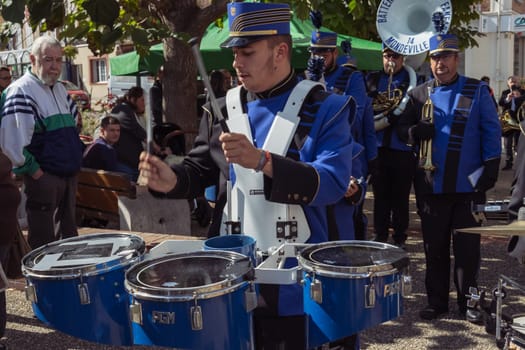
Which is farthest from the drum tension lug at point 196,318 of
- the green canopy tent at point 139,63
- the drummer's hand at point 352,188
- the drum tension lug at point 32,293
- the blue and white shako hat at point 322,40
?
the green canopy tent at point 139,63

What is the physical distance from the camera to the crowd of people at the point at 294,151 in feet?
7.76

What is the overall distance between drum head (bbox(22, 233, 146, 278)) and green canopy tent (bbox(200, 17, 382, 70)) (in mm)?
5834

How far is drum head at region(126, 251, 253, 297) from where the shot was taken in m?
1.94

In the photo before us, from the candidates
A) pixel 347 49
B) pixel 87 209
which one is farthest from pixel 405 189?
pixel 87 209

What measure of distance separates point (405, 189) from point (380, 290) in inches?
192

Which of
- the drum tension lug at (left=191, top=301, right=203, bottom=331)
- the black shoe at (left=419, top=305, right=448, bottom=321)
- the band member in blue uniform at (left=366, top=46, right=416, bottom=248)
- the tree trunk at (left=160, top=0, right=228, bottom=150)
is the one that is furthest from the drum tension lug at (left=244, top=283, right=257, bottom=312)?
the tree trunk at (left=160, top=0, right=228, bottom=150)

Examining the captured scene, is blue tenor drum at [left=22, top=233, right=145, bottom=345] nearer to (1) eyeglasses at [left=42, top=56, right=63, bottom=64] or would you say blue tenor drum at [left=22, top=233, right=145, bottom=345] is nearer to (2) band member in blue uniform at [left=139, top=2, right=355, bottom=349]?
(2) band member in blue uniform at [left=139, top=2, right=355, bottom=349]

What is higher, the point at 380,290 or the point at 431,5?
the point at 431,5

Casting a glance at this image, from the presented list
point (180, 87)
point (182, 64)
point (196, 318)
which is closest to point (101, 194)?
point (180, 87)

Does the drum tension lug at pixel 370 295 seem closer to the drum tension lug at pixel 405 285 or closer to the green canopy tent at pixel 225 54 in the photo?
the drum tension lug at pixel 405 285

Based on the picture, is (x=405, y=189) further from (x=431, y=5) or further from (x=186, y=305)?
(x=186, y=305)

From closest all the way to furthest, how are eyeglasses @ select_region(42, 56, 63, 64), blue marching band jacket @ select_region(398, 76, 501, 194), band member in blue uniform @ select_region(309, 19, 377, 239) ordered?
blue marching band jacket @ select_region(398, 76, 501, 194) < eyeglasses @ select_region(42, 56, 63, 64) < band member in blue uniform @ select_region(309, 19, 377, 239)

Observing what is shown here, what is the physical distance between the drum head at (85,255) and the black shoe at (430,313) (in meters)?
2.88

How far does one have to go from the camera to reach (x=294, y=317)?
7.80ft
